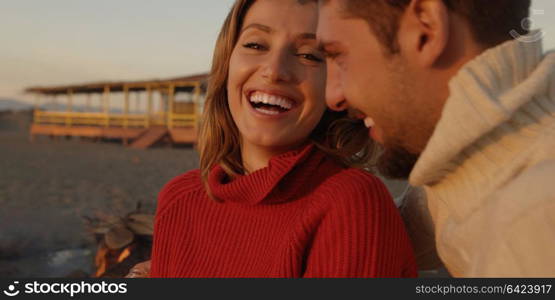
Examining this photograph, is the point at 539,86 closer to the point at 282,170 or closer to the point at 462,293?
the point at 462,293

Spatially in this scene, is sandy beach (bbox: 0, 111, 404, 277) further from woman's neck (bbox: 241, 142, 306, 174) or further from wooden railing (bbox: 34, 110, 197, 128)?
wooden railing (bbox: 34, 110, 197, 128)

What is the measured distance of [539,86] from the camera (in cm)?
118

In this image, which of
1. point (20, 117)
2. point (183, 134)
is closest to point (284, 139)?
point (183, 134)

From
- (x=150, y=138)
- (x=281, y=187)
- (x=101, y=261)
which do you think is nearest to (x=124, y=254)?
(x=101, y=261)

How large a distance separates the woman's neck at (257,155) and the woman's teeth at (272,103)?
6.2 inches

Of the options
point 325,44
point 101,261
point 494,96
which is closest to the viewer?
point 494,96

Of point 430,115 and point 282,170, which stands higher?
point 430,115

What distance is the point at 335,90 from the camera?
1.65 metres

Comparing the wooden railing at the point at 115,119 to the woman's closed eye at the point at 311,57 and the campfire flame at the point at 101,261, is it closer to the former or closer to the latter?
the campfire flame at the point at 101,261

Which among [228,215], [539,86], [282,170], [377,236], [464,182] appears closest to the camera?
[539,86]

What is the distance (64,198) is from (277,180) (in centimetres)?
898

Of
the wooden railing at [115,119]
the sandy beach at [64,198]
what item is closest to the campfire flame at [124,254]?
the sandy beach at [64,198]

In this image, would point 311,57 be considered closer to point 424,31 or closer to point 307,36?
point 307,36

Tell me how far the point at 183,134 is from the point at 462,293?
71.2 feet
